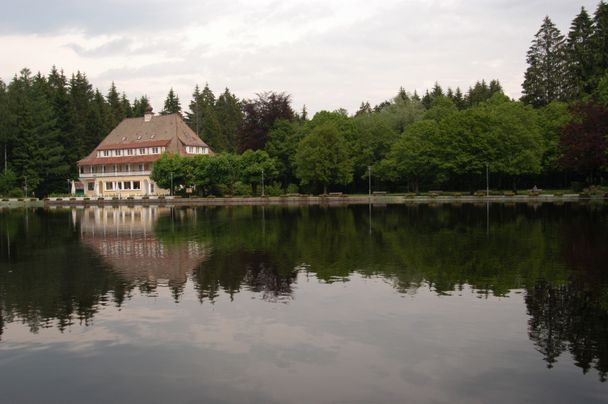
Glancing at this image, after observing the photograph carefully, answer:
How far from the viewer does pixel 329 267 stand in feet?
77.1

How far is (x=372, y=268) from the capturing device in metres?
22.9

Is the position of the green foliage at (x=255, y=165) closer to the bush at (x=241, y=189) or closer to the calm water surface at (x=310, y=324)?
the bush at (x=241, y=189)

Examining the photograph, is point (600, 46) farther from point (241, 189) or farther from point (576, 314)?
point (576, 314)

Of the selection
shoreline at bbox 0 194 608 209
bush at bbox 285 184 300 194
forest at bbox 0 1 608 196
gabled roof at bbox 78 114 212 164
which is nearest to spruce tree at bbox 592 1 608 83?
forest at bbox 0 1 608 196

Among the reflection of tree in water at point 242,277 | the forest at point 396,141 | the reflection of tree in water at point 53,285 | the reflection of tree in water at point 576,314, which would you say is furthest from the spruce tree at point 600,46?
the reflection of tree in water at point 53,285

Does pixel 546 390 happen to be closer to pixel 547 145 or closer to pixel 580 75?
pixel 547 145

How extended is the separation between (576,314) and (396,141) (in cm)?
7818

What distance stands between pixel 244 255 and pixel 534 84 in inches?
3432

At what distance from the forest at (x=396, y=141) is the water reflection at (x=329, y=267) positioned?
4149 centimetres

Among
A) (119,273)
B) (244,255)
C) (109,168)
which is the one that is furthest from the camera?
(109,168)

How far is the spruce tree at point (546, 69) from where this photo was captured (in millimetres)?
98750

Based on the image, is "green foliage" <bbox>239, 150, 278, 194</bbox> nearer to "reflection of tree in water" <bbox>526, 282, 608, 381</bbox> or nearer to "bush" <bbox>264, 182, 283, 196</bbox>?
"bush" <bbox>264, 182, 283, 196</bbox>

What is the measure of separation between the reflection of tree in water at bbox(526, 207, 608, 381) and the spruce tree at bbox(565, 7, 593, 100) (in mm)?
77072

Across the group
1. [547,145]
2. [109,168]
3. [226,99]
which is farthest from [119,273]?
[226,99]
